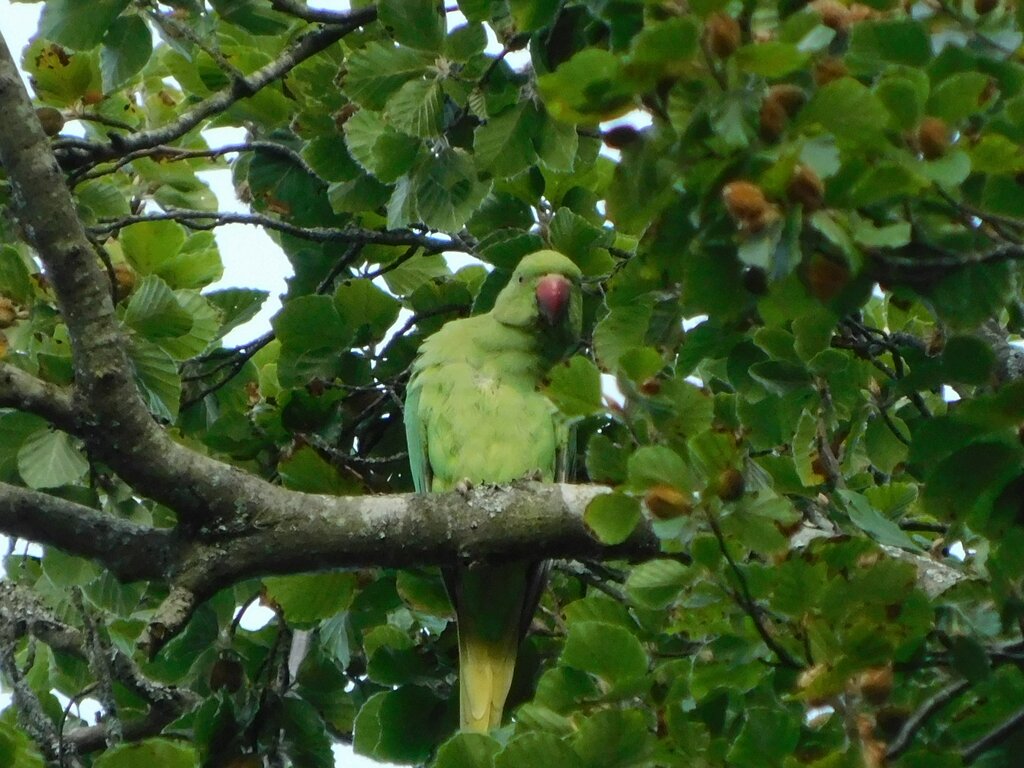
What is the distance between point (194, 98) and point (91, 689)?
2194 mm

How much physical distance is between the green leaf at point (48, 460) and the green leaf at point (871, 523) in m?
2.05

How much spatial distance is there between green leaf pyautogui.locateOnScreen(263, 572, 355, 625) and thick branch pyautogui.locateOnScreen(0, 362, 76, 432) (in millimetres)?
910

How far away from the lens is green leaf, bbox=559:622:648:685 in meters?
2.10

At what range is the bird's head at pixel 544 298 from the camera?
425cm

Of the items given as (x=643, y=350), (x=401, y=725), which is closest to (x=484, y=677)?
Answer: (x=401, y=725)

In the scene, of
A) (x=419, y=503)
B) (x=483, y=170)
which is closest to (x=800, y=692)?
(x=419, y=503)

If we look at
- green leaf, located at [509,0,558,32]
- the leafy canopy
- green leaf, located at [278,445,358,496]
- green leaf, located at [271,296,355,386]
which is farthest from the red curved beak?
green leaf, located at [509,0,558,32]

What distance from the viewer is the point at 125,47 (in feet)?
10.7

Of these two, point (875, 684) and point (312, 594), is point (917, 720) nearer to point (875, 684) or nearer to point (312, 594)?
point (875, 684)

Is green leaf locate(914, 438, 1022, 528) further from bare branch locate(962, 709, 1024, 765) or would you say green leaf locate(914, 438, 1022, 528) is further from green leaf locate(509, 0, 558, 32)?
green leaf locate(509, 0, 558, 32)

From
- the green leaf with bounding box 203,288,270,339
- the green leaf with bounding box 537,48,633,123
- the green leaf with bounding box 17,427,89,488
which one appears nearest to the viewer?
the green leaf with bounding box 537,48,633,123

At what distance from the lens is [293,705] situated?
3705mm

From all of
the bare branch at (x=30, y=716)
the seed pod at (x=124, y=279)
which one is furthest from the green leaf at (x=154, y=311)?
the bare branch at (x=30, y=716)

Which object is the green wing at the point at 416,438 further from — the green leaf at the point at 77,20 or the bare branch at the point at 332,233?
the green leaf at the point at 77,20
